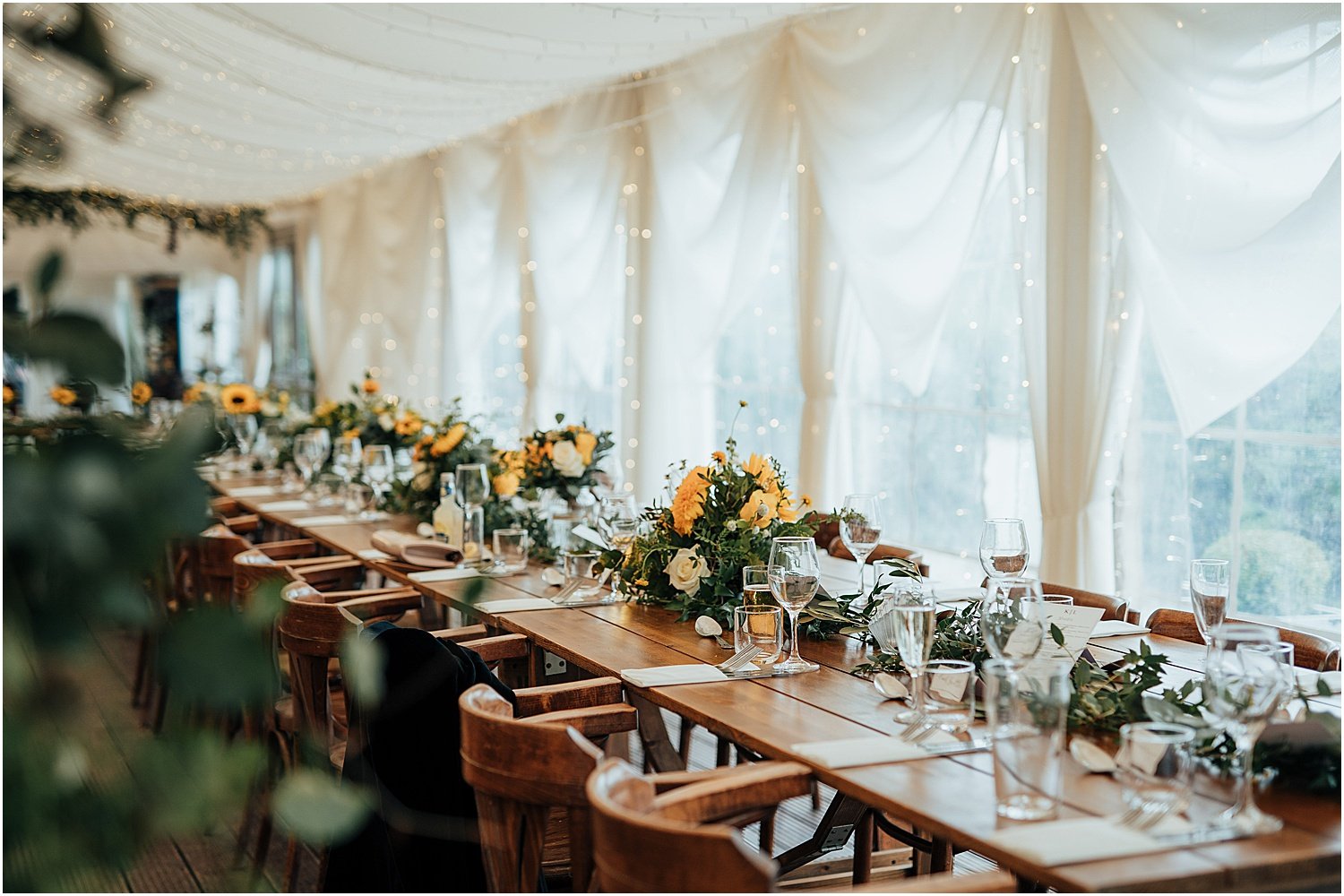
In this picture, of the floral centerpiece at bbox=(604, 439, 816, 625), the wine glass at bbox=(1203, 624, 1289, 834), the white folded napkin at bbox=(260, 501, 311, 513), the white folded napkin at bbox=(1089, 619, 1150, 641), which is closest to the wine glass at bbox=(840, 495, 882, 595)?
the floral centerpiece at bbox=(604, 439, 816, 625)

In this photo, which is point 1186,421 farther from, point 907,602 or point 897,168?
point 907,602

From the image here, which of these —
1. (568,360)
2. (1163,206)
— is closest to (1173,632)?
(1163,206)

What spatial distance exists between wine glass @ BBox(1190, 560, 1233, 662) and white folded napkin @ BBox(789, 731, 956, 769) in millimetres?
635

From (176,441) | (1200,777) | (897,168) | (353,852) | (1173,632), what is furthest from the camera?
(897,168)

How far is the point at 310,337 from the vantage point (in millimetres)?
12250

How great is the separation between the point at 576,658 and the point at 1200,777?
1.35 m

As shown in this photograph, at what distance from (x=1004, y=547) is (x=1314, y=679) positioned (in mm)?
622

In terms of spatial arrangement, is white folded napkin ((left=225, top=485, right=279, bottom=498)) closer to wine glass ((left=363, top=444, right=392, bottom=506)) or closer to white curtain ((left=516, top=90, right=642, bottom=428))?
wine glass ((left=363, top=444, right=392, bottom=506))

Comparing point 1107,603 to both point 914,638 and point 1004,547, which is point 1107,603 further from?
point 914,638

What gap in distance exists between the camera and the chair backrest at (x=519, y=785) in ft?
5.99

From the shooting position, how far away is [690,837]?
4.54ft

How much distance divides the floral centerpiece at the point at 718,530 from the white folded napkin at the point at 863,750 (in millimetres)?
904

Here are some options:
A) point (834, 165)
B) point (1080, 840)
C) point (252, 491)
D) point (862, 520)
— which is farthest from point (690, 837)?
point (252, 491)

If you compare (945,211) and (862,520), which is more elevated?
(945,211)
